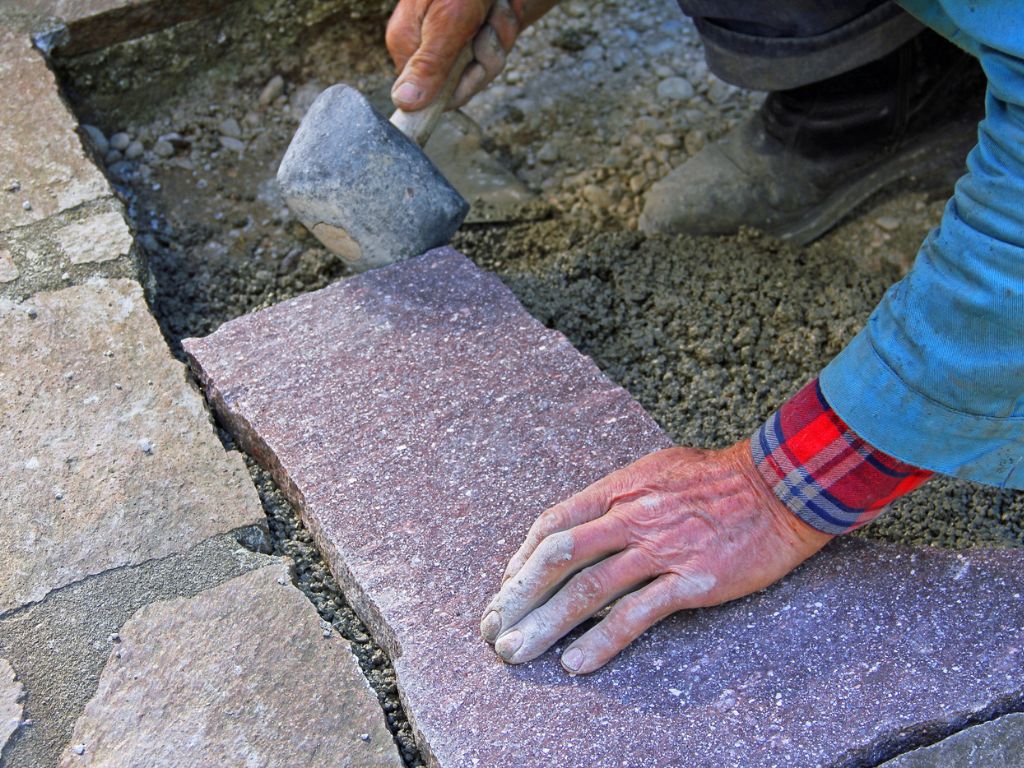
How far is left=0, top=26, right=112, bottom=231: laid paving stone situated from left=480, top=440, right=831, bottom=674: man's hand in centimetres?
148

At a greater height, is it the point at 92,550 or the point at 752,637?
the point at 92,550

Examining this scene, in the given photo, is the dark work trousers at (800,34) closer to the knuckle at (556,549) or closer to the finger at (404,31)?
the finger at (404,31)

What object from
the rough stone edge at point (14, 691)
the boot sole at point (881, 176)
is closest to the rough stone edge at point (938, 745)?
the rough stone edge at point (14, 691)

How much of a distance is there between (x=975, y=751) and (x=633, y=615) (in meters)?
0.52

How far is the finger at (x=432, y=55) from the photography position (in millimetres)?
2395

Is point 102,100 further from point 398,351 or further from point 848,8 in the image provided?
point 848,8

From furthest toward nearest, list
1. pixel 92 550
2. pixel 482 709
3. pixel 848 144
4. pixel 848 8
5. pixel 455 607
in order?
pixel 848 144 → pixel 848 8 → pixel 92 550 → pixel 455 607 → pixel 482 709

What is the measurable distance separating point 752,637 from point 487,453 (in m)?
0.57

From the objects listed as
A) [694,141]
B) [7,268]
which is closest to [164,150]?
[7,268]

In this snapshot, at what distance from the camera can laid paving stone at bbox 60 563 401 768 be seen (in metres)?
1.59

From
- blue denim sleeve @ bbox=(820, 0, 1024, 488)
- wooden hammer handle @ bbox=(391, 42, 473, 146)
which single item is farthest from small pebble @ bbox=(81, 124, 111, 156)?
blue denim sleeve @ bbox=(820, 0, 1024, 488)

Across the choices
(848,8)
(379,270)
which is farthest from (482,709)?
(848,8)

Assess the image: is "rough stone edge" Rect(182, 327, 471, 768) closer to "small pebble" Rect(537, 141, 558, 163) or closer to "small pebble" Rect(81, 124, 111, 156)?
"small pebble" Rect(81, 124, 111, 156)

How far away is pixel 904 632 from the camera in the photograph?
169cm
